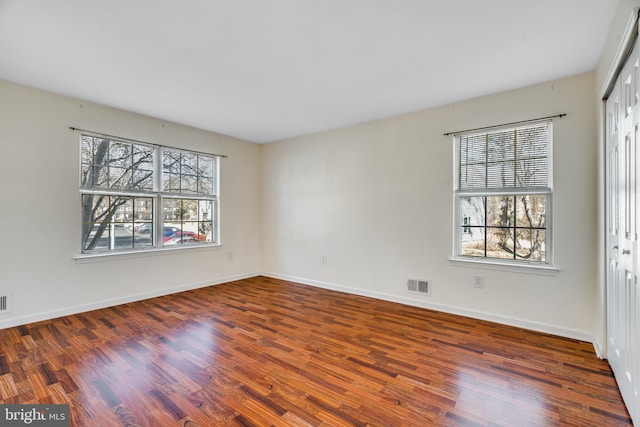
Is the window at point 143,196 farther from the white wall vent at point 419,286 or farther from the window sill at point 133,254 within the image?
the white wall vent at point 419,286

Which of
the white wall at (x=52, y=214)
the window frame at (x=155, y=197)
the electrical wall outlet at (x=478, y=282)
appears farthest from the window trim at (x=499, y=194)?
the white wall at (x=52, y=214)

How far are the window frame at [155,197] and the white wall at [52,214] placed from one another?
0.09 meters

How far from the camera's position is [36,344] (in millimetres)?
2701

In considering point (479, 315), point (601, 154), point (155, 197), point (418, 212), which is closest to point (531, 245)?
point (479, 315)

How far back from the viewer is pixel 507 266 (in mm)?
3260

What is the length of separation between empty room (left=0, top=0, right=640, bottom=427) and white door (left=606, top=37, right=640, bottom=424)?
31 millimetres

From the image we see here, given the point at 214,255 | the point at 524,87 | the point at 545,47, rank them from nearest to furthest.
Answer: the point at 545,47 → the point at 524,87 → the point at 214,255

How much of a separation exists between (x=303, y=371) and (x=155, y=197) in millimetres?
3325

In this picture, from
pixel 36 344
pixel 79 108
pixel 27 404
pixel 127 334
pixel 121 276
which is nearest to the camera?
pixel 27 404

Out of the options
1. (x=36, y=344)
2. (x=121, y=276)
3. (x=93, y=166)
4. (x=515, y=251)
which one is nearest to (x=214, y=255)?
(x=121, y=276)

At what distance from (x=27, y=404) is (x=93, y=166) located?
2.77 meters

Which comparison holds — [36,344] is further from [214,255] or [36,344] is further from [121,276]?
[214,255]

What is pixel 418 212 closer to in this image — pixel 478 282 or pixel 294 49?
pixel 478 282

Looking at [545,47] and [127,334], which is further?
[127,334]
